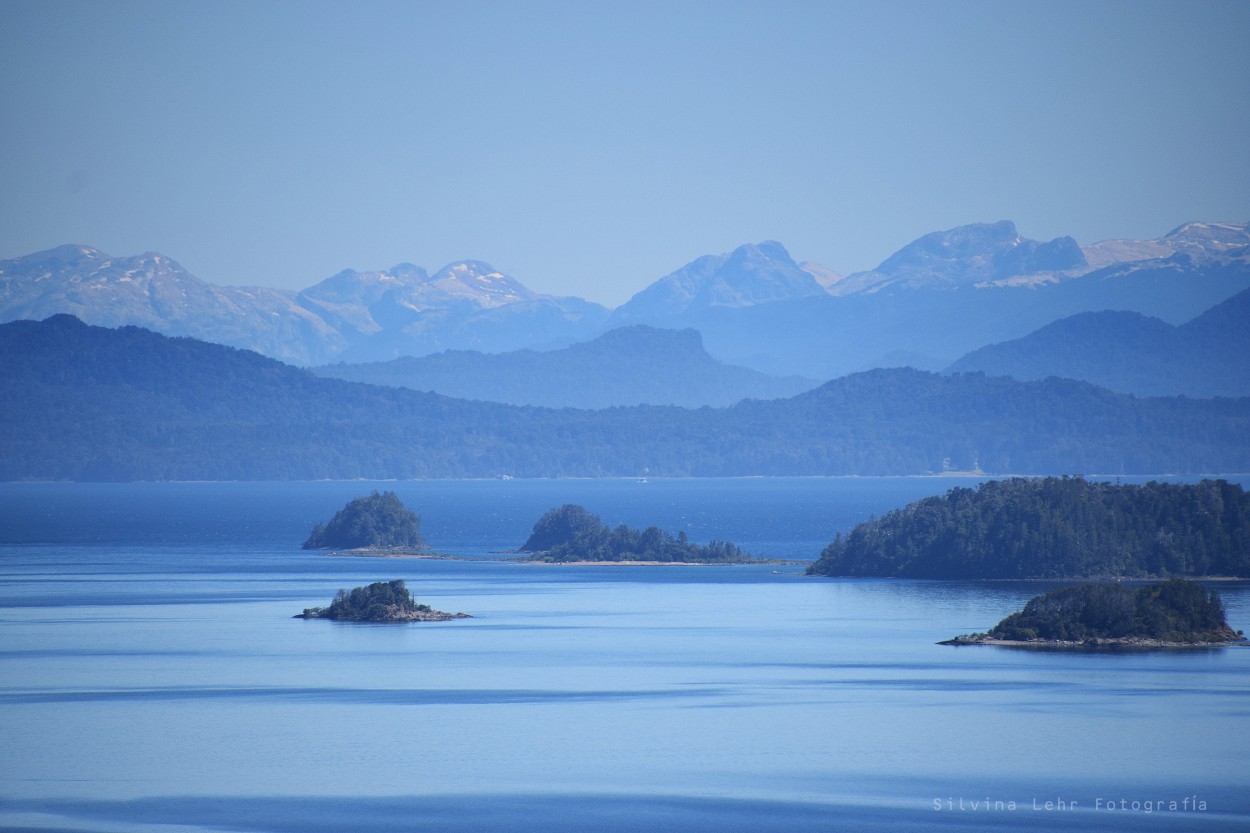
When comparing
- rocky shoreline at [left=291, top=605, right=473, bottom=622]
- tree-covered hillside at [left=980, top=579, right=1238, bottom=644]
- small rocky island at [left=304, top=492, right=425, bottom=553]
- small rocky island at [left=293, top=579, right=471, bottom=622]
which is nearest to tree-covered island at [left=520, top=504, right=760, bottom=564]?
small rocky island at [left=304, top=492, right=425, bottom=553]

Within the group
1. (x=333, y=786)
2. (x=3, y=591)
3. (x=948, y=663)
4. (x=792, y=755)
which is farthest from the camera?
(x=3, y=591)

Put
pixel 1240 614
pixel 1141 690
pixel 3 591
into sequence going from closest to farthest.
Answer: pixel 1141 690 < pixel 1240 614 < pixel 3 591

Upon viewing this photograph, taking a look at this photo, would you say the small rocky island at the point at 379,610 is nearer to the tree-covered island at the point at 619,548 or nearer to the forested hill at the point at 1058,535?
the forested hill at the point at 1058,535

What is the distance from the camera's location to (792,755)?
64750 millimetres

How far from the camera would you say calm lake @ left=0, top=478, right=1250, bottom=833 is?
56.8 m

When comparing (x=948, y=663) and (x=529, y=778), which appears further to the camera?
(x=948, y=663)

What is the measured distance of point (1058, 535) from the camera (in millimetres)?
135375

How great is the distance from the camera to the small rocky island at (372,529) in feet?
585

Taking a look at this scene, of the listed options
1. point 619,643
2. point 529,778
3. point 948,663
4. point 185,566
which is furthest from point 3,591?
point 529,778

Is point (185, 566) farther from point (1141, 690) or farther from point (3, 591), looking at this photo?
point (1141, 690)

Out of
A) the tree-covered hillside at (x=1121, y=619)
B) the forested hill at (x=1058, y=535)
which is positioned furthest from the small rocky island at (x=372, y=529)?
the tree-covered hillside at (x=1121, y=619)

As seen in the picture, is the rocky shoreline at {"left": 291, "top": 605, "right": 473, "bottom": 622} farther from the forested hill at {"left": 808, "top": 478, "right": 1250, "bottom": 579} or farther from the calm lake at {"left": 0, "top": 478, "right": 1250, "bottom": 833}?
the forested hill at {"left": 808, "top": 478, "right": 1250, "bottom": 579}

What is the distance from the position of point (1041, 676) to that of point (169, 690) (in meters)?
36.6

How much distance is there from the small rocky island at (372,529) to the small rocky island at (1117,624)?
8945 centimetres
